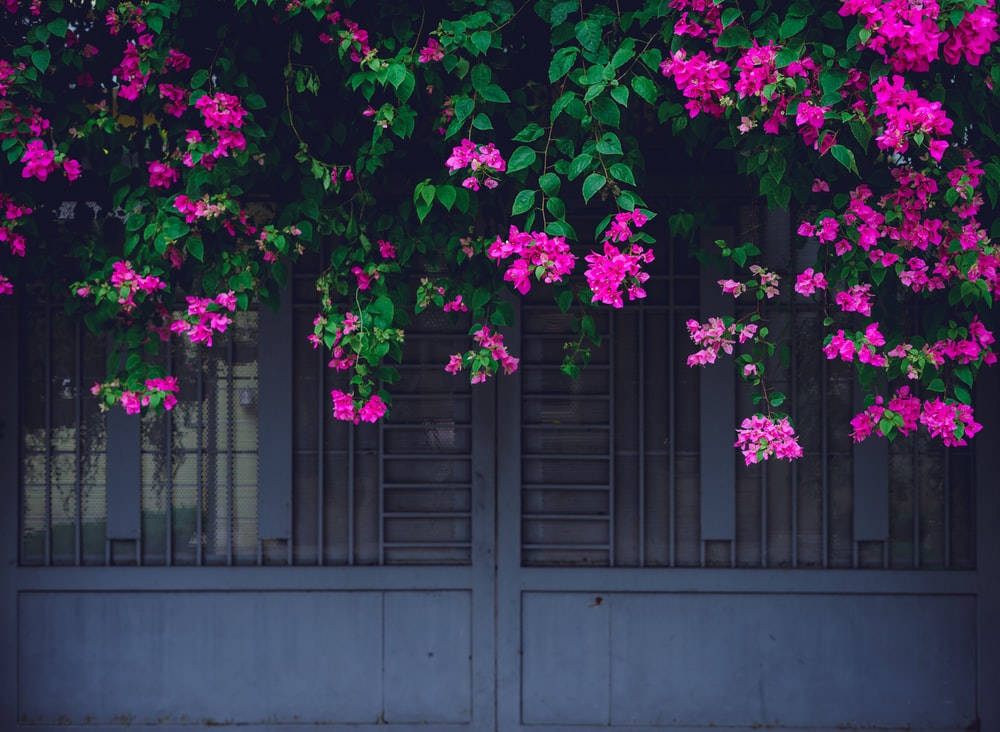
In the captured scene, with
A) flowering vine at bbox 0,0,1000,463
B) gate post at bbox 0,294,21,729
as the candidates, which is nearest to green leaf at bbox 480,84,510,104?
flowering vine at bbox 0,0,1000,463

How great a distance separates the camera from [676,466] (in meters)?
4.12

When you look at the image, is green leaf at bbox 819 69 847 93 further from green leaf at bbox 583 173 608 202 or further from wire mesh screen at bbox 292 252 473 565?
wire mesh screen at bbox 292 252 473 565

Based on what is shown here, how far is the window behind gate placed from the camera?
4094mm

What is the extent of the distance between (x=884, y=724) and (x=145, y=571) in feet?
11.5

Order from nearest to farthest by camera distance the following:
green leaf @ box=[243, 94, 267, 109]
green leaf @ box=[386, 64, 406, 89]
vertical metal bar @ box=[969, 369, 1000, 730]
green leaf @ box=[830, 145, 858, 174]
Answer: green leaf @ box=[830, 145, 858, 174]
green leaf @ box=[386, 64, 406, 89]
green leaf @ box=[243, 94, 267, 109]
vertical metal bar @ box=[969, 369, 1000, 730]

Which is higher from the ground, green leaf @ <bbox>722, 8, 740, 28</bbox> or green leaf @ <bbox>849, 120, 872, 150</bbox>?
green leaf @ <bbox>722, 8, 740, 28</bbox>

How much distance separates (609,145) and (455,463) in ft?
6.11

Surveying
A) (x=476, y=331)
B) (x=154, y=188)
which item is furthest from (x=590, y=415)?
(x=154, y=188)

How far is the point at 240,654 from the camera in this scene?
13.4 ft

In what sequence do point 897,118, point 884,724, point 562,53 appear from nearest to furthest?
point 897,118 < point 562,53 < point 884,724

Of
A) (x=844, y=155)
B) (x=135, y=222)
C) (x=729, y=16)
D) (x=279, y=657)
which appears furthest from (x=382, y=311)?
(x=279, y=657)

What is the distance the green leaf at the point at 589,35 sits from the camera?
9.45 ft

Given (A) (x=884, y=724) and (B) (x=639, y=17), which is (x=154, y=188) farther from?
(A) (x=884, y=724)

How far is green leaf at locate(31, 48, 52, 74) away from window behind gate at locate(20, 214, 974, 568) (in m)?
1.36
